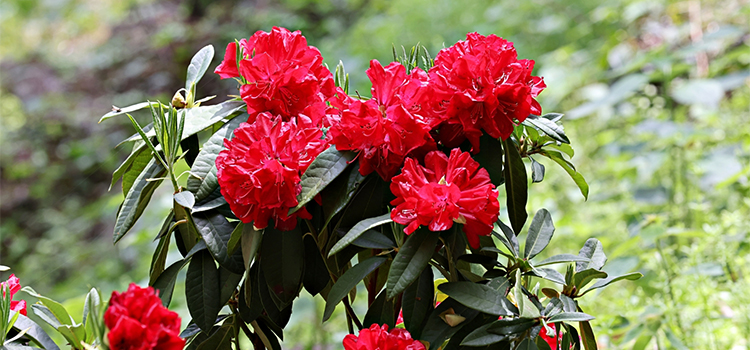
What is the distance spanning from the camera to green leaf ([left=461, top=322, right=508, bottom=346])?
415 millimetres

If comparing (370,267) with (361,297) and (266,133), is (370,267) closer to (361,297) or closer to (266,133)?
(266,133)

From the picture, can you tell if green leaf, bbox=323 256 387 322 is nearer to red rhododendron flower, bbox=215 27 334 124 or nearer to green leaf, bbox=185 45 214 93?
red rhododendron flower, bbox=215 27 334 124

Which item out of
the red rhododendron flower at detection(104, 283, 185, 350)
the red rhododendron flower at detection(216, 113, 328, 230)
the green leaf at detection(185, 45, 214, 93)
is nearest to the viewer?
the red rhododendron flower at detection(104, 283, 185, 350)

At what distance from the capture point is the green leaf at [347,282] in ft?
1.46

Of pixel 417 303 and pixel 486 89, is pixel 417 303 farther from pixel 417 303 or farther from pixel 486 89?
pixel 486 89

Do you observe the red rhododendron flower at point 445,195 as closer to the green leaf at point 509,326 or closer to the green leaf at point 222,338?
the green leaf at point 509,326

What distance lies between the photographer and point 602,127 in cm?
199

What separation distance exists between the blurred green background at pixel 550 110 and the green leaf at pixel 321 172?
0.48ft

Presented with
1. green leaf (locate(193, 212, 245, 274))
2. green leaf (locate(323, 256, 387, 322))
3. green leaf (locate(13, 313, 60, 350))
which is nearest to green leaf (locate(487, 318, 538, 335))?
green leaf (locate(323, 256, 387, 322))

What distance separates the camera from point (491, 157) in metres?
0.47

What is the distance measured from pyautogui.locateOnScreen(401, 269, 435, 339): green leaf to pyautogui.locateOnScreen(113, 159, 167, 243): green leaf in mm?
232

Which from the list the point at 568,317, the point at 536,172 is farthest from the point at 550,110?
the point at 568,317

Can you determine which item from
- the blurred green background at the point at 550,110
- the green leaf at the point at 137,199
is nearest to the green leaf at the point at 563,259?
the blurred green background at the point at 550,110

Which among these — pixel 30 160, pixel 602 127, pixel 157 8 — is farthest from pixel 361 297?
pixel 157 8
